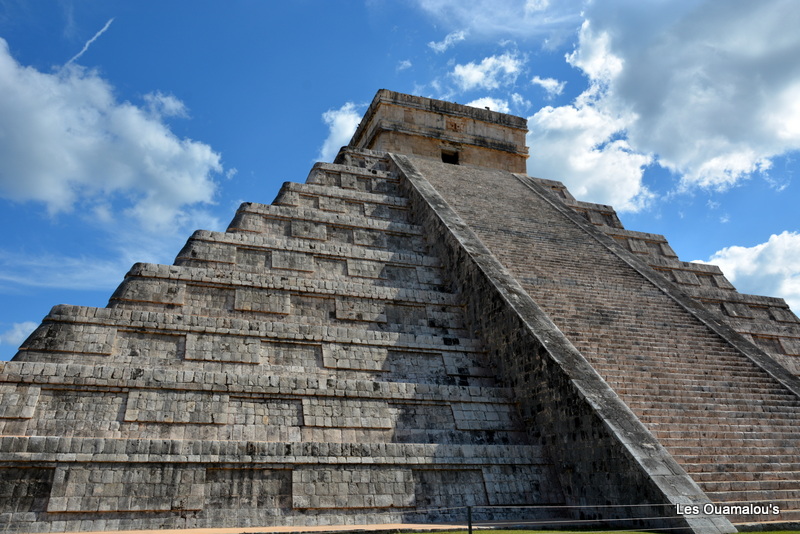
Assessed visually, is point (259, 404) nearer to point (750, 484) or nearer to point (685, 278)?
point (750, 484)

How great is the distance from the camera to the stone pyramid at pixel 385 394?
24.3 feet

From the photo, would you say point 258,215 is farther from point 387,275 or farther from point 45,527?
point 45,527

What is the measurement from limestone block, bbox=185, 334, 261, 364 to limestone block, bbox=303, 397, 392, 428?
134 cm

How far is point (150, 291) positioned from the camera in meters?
10.2

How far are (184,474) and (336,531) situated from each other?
2020 mm

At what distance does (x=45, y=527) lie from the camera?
682 centimetres

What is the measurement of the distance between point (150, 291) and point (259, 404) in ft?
9.90

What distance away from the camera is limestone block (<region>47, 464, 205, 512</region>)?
7055 mm

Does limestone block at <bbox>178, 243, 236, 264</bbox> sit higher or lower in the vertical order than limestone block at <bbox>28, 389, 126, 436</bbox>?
higher

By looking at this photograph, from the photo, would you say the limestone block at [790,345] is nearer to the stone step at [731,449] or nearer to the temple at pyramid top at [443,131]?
the stone step at [731,449]

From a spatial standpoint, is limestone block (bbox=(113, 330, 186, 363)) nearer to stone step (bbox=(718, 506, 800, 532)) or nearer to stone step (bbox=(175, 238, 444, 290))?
stone step (bbox=(175, 238, 444, 290))

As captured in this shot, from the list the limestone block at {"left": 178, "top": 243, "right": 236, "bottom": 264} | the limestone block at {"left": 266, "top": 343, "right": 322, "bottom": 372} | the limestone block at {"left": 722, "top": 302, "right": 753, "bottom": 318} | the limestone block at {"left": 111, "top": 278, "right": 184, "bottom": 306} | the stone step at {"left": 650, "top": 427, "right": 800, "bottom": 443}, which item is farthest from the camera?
the limestone block at {"left": 722, "top": 302, "right": 753, "bottom": 318}

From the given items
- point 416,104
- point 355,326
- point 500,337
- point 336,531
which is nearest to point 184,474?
point 336,531

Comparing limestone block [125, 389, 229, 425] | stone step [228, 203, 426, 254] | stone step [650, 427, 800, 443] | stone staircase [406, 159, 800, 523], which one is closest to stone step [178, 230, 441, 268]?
stone step [228, 203, 426, 254]
